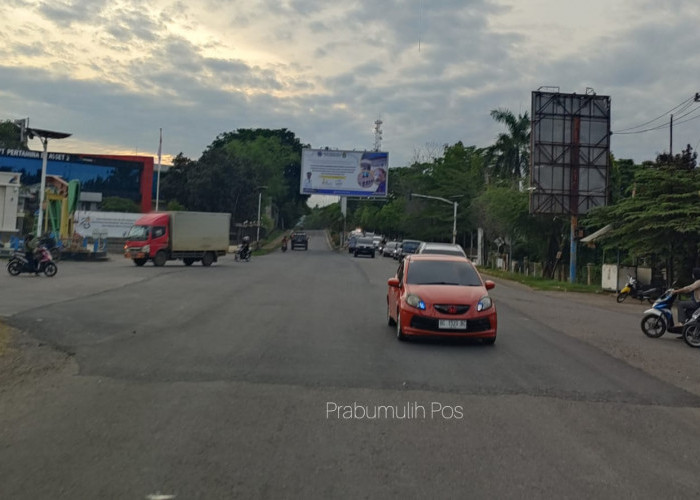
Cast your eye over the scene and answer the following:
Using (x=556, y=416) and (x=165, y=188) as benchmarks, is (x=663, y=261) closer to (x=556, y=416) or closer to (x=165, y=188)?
(x=556, y=416)

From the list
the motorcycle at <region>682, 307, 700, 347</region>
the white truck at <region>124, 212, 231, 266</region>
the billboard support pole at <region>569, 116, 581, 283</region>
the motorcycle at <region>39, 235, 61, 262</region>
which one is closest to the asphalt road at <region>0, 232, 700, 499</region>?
the motorcycle at <region>682, 307, 700, 347</region>

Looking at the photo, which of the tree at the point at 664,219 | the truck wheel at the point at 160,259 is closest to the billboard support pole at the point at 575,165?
the tree at the point at 664,219

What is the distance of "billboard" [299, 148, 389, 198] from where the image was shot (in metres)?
64.1

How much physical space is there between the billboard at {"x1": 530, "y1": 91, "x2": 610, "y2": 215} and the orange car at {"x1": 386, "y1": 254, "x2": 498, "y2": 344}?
875 inches

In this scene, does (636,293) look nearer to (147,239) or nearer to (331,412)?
(331,412)

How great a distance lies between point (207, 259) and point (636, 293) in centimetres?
2072

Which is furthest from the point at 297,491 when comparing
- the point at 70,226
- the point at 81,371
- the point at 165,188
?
the point at 165,188

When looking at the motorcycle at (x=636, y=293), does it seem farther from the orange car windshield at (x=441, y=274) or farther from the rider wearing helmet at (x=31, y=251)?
the rider wearing helmet at (x=31, y=251)

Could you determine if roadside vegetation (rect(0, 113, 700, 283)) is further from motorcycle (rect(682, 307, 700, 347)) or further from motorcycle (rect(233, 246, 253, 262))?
motorcycle (rect(233, 246, 253, 262))

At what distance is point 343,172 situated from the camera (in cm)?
6425

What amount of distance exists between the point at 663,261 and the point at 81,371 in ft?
80.6

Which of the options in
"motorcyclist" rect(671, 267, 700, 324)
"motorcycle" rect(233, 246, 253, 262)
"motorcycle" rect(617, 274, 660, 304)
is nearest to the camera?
"motorcyclist" rect(671, 267, 700, 324)

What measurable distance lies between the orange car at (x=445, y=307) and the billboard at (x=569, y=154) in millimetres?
22220

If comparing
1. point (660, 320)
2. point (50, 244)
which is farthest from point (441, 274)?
point (50, 244)
